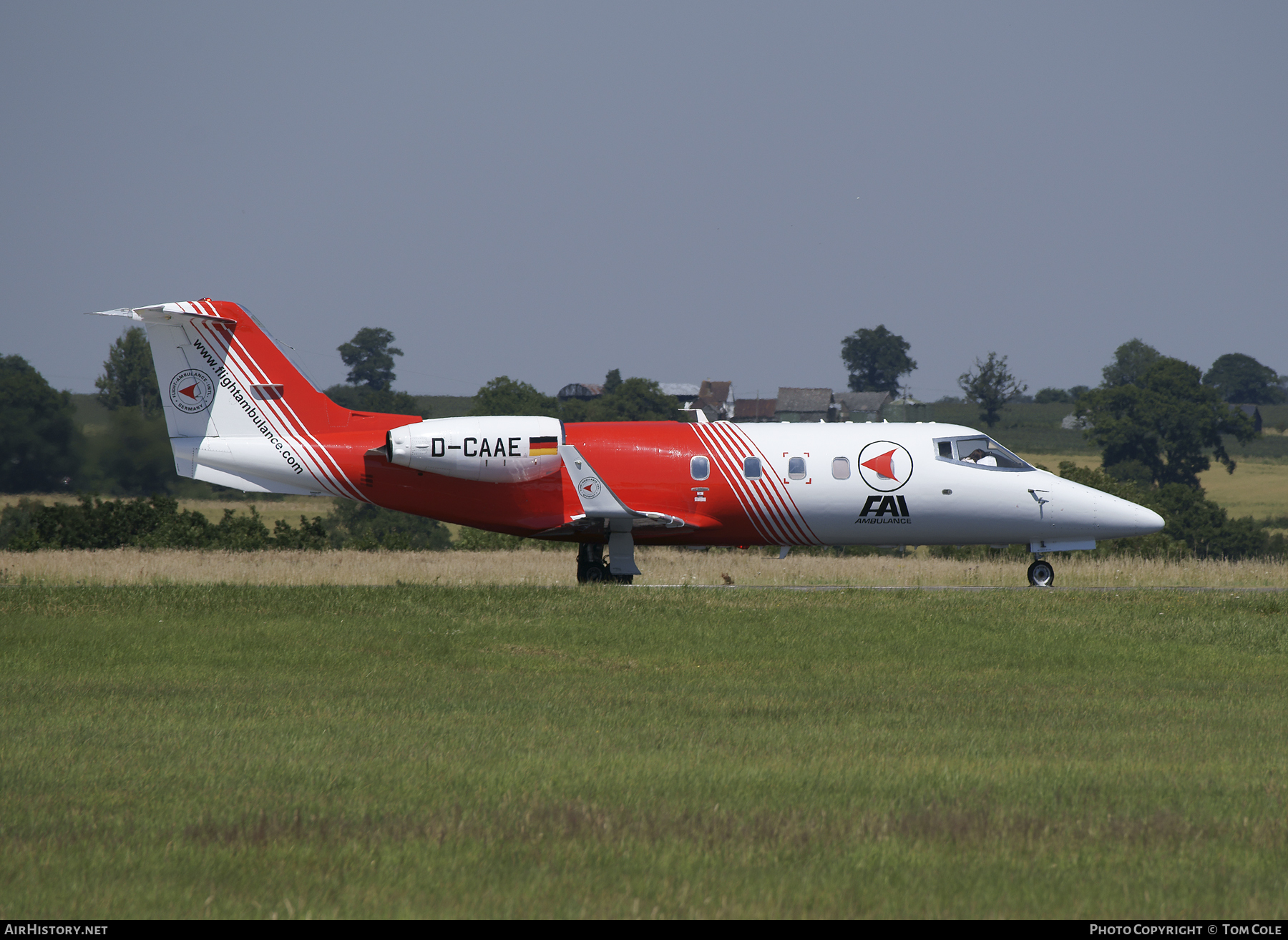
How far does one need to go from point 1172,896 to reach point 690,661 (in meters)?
11.0

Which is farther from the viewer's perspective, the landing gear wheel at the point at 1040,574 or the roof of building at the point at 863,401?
the roof of building at the point at 863,401

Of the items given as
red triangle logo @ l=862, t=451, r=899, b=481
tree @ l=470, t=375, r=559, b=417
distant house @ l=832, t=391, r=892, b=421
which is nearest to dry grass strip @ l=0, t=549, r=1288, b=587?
red triangle logo @ l=862, t=451, r=899, b=481

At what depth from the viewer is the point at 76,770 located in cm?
1058

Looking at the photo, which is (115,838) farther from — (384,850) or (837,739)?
(837,739)

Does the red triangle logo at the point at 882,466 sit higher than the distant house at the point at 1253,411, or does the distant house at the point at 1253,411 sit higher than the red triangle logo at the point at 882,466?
the distant house at the point at 1253,411

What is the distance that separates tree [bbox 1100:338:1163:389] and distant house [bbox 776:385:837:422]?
212 feet

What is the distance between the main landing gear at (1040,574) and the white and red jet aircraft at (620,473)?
1.90 feet

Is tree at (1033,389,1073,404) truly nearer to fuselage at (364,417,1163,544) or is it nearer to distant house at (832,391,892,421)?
distant house at (832,391,892,421)

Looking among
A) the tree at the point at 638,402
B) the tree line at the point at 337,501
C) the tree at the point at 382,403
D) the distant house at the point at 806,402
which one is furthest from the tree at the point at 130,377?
the distant house at the point at 806,402

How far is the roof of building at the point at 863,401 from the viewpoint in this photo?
14075 cm

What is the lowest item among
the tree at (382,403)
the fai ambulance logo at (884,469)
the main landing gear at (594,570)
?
the main landing gear at (594,570)

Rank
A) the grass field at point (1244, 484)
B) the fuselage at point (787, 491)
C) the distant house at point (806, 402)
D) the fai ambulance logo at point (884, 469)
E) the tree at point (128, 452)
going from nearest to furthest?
the fuselage at point (787, 491), the fai ambulance logo at point (884, 469), the tree at point (128, 452), the grass field at point (1244, 484), the distant house at point (806, 402)

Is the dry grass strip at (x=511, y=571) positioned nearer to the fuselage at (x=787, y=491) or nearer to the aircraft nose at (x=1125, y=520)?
the fuselage at (x=787, y=491)
